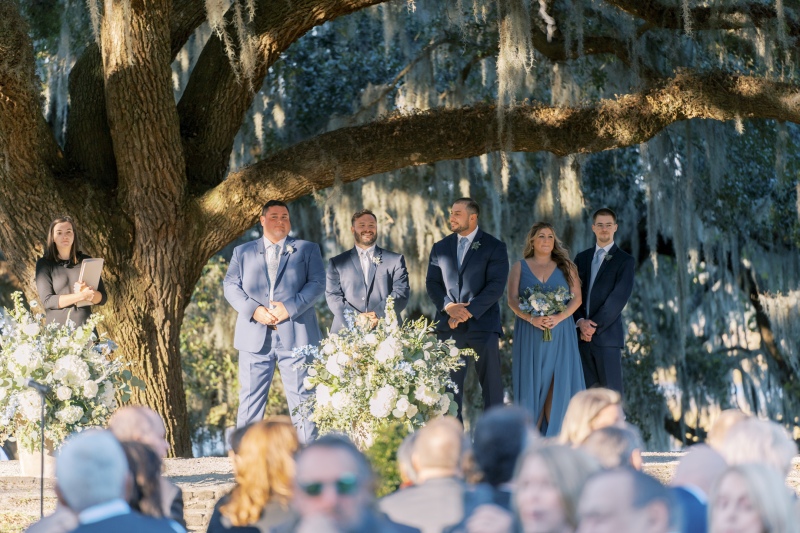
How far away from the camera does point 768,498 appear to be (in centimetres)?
286

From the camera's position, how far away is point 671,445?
735 inches

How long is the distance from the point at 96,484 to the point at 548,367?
531 cm

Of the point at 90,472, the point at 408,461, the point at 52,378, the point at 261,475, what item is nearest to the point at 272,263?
the point at 52,378

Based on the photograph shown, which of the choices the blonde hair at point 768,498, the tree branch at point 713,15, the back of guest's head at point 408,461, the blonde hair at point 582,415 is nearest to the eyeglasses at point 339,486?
the back of guest's head at point 408,461

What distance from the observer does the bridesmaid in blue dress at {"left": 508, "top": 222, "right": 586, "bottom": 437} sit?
26.1ft

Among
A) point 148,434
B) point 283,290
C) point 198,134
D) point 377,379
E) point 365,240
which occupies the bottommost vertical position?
point 148,434

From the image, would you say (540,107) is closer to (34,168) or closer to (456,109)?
(456,109)

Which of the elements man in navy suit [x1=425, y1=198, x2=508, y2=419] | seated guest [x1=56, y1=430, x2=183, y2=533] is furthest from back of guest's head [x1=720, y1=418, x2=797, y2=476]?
man in navy suit [x1=425, y1=198, x2=508, y2=419]

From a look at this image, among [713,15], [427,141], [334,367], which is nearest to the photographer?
[334,367]

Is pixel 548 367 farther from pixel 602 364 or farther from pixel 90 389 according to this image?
pixel 90 389

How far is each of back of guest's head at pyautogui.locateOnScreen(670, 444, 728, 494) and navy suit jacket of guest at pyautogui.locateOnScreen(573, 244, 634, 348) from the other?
4.49 meters

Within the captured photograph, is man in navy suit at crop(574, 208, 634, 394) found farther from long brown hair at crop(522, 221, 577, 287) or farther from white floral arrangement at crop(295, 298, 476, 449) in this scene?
white floral arrangement at crop(295, 298, 476, 449)

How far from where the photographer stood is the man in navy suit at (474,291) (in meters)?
8.09

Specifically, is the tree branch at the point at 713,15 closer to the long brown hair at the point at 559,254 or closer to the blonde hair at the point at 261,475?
the long brown hair at the point at 559,254
